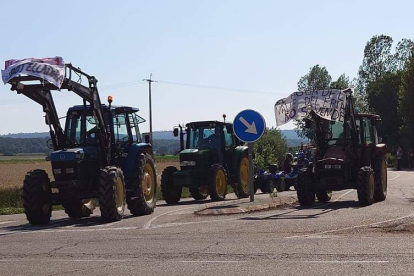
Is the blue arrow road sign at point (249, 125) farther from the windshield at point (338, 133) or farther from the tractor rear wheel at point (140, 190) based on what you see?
the windshield at point (338, 133)

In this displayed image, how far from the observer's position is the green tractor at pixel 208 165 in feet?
78.9

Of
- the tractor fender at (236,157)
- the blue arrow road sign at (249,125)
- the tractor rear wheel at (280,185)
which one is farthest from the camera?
the tractor rear wheel at (280,185)

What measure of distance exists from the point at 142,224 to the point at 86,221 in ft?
7.53

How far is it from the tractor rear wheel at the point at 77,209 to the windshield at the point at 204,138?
268 inches

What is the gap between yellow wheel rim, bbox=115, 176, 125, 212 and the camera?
660 inches

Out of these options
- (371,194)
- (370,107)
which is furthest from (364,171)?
(370,107)

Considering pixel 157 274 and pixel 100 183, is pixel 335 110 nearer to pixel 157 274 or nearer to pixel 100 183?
pixel 100 183

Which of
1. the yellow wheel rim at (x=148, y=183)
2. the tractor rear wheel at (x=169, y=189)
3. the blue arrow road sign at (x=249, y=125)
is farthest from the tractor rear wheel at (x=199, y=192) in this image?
the blue arrow road sign at (x=249, y=125)

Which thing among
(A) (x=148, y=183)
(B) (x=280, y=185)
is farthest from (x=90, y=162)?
(B) (x=280, y=185)

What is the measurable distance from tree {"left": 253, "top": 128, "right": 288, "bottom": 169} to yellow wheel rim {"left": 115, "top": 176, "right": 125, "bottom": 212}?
30182 millimetres

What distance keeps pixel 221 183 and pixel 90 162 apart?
7.36m

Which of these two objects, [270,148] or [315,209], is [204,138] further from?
[270,148]

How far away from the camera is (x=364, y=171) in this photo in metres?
18.7

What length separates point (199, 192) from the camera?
84.1 feet
